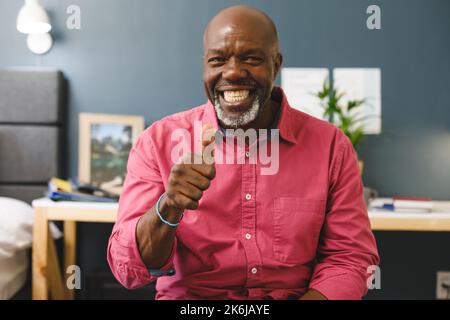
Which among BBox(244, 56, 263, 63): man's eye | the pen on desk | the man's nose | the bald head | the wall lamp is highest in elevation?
the wall lamp

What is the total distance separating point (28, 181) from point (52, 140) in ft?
0.74

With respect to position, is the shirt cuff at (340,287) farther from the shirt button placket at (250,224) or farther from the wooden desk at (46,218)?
the wooden desk at (46,218)

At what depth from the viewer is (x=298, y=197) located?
0.98 m

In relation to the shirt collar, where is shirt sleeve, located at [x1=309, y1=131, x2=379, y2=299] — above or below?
below

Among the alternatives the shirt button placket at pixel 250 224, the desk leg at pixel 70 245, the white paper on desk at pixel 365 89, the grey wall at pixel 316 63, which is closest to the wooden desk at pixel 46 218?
Result: the desk leg at pixel 70 245

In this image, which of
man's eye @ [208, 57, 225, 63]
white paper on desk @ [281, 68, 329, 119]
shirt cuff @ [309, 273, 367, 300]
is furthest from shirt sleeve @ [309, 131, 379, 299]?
white paper on desk @ [281, 68, 329, 119]

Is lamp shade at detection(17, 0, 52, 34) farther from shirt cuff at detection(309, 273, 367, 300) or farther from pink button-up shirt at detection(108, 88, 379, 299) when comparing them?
shirt cuff at detection(309, 273, 367, 300)

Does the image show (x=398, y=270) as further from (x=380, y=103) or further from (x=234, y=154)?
(x=234, y=154)

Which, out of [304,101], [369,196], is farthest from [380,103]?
[369,196]

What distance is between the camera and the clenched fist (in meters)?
0.75

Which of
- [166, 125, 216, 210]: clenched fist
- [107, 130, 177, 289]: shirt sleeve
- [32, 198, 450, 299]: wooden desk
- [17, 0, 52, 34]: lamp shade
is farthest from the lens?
[17, 0, 52, 34]: lamp shade

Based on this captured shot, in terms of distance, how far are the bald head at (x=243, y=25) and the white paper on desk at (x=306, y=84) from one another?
1.05 meters

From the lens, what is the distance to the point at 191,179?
0.75 meters
